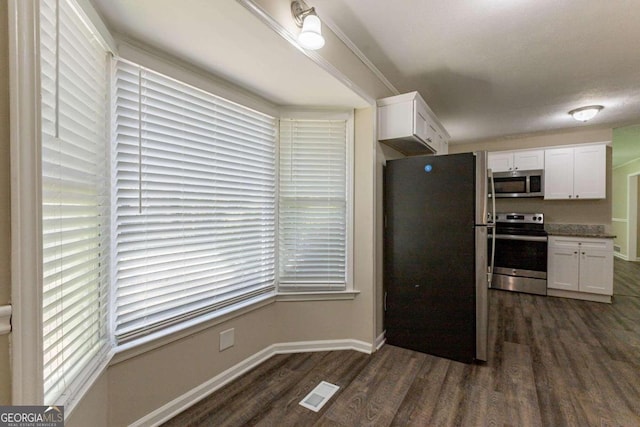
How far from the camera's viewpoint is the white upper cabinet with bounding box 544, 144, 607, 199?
13.2ft

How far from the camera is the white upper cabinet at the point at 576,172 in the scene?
13.2ft

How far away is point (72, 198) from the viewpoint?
1164 millimetres

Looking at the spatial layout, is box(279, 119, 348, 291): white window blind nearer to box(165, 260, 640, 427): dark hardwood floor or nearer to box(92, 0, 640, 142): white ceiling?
box(92, 0, 640, 142): white ceiling

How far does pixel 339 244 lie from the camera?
2578 millimetres

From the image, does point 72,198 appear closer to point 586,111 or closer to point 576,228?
point 586,111

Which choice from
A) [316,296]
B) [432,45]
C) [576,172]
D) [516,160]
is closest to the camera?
[432,45]

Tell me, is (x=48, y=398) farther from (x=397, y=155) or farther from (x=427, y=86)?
(x=427, y=86)

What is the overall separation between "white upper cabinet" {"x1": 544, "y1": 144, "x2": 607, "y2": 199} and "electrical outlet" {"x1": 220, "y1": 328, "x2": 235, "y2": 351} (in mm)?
4868

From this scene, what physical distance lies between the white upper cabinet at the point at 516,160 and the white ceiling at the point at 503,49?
996 mm

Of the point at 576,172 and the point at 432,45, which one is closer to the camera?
the point at 432,45

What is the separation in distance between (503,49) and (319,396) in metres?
2.92

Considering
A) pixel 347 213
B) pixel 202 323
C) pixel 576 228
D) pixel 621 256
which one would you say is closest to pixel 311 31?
pixel 347 213

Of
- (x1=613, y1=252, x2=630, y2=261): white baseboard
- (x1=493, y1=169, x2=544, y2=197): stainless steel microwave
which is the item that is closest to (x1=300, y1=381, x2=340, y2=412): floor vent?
(x1=493, y1=169, x2=544, y2=197): stainless steel microwave

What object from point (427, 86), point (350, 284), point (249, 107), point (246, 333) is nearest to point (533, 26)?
point (427, 86)
